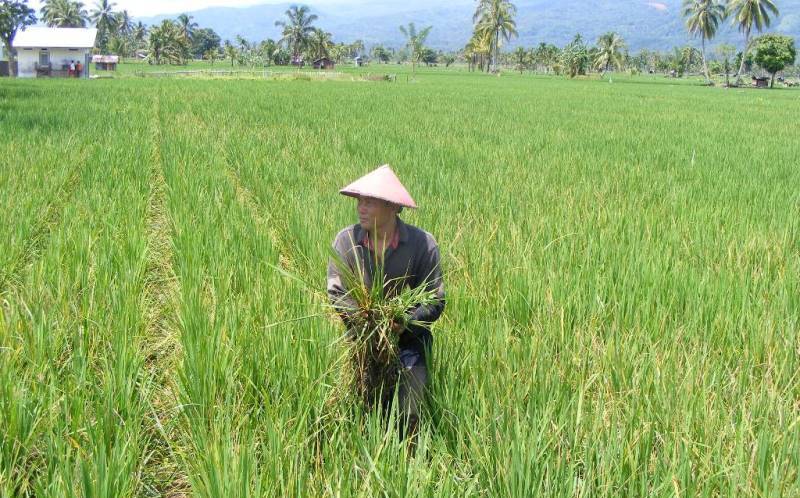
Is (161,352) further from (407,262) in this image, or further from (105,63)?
(105,63)

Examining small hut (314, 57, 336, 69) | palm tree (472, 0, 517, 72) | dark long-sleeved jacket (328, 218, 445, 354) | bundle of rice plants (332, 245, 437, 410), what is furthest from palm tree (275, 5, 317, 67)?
bundle of rice plants (332, 245, 437, 410)

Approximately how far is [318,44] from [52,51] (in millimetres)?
35351

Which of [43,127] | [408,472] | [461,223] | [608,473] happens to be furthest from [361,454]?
[43,127]

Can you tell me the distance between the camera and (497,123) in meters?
11.0

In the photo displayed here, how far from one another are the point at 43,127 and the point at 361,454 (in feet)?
26.9

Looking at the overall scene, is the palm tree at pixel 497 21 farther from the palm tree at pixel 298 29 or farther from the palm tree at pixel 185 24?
the palm tree at pixel 185 24

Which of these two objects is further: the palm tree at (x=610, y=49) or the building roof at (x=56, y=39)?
the palm tree at (x=610, y=49)

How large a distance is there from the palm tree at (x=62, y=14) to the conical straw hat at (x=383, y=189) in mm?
85356

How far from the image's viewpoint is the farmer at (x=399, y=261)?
1.71 metres

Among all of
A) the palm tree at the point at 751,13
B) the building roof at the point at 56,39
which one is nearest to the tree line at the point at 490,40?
the palm tree at the point at 751,13

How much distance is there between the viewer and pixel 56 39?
36.4 m

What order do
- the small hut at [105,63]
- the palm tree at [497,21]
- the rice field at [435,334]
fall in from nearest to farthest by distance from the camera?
the rice field at [435,334] → the small hut at [105,63] → the palm tree at [497,21]

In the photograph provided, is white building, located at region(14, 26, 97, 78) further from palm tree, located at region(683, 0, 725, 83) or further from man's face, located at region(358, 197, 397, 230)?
palm tree, located at region(683, 0, 725, 83)

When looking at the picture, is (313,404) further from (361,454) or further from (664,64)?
(664,64)
